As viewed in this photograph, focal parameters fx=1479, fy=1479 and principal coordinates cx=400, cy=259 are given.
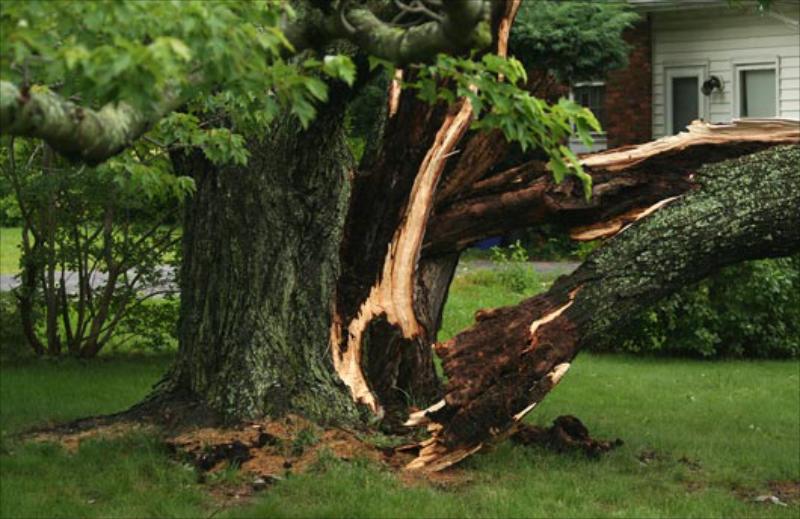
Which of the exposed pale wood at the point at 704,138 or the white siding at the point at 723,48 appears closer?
the exposed pale wood at the point at 704,138

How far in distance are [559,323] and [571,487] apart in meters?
1.03

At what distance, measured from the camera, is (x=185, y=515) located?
24.5 feet

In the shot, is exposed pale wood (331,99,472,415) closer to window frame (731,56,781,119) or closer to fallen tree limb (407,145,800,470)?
fallen tree limb (407,145,800,470)

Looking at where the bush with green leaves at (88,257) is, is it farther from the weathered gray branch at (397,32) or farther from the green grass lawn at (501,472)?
the weathered gray branch at (397,32)

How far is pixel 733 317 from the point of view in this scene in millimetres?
13969

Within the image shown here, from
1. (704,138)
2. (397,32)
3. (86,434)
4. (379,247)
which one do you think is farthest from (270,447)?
(397,32)

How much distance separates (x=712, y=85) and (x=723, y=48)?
0.62m

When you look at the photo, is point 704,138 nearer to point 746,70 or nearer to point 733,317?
point 733,317

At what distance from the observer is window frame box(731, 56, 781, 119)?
23297 mm

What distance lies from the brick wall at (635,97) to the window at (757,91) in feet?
5.02

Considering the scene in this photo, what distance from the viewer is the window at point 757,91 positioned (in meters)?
23.8

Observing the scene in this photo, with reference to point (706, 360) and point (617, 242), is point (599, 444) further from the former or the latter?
point (706, 360)

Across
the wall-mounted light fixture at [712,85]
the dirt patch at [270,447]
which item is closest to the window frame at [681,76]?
the wall-mounted light fixture at [712,85]

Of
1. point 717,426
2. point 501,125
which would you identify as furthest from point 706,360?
point 501,125
